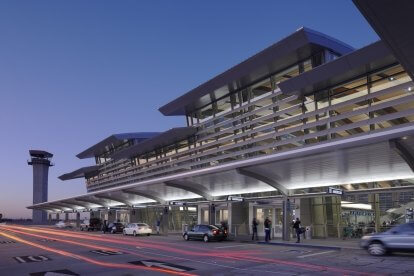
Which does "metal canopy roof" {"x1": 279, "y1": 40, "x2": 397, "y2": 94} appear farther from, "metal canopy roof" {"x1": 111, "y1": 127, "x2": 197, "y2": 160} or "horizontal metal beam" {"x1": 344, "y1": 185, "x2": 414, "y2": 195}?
"metal canopy roof" {"x1": 111, "y1": 127, "x2": 197, "y2": 160}

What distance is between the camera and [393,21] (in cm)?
745

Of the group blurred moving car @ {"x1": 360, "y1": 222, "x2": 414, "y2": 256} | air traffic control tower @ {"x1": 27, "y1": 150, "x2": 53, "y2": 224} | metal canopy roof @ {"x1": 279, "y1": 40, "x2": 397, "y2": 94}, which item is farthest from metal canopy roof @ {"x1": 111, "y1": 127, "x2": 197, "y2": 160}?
air traffic control tower @ {"x1": 27, "y1": 150, "x2": 53, "y2": 224}

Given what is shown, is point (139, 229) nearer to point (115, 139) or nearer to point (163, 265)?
point (163, 265)

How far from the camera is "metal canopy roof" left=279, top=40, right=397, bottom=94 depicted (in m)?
27.4

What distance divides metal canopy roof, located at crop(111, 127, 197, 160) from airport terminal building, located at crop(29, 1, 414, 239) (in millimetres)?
345

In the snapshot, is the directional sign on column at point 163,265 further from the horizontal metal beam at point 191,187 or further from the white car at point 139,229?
the white car at point 139,229

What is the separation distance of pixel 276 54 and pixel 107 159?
60.0 meters

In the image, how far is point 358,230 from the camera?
33594mm

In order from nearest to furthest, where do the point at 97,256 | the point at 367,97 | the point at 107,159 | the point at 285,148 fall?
the point at 97,256 → the point at 367,97 → the point at 285,148 → the point at 107,159

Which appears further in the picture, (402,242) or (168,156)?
(168,156)

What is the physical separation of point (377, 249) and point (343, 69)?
43.9 feet

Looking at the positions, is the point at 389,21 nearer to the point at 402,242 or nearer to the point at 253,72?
the point at 402,242

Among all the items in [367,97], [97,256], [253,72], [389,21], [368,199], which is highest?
[253,72]

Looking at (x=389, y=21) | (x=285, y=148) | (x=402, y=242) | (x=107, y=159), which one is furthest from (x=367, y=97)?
(x=107, y=159)
